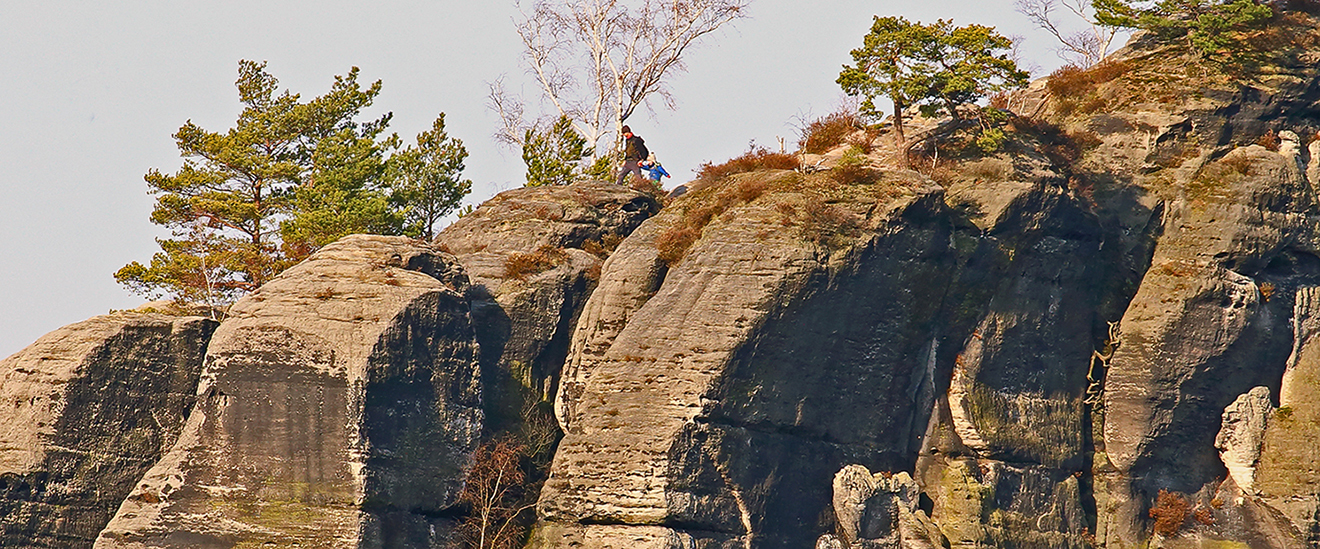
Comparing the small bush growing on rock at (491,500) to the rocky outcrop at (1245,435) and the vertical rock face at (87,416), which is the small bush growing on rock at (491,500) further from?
the rocky outcrop at (1245,435)

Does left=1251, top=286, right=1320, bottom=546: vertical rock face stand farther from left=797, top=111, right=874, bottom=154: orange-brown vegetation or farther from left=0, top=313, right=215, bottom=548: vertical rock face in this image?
left=0, top=313, right=215, bottom=548: vertical rock face

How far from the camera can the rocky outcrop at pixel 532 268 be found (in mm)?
41875

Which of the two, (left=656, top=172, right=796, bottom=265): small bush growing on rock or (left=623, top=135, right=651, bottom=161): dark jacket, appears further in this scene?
(left=623, top=135, right=651, bottom=161): dark jacket

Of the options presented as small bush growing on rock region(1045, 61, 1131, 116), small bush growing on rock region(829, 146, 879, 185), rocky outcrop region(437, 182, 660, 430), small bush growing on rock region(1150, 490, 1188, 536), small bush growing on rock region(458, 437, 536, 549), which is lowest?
small bush growing on rock region(1150, 490, 1188, 536)

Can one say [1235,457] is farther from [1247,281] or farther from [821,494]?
[821,494]

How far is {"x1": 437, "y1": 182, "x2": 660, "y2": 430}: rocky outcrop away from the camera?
4188cm

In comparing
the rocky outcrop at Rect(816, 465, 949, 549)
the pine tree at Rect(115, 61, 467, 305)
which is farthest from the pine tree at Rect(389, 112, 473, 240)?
the rocky outcrop at Rect(816, 465, 949, 549)

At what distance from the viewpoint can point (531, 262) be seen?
4353 cm

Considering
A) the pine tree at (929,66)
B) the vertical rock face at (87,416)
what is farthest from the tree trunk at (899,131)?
the vertical rock face at (87,416)

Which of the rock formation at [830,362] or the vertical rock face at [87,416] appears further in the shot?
the vertical rock face at [87,416]

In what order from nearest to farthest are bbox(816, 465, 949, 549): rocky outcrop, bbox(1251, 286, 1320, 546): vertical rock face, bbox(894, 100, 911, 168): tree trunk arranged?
bbox(816, 465, 949, 549): rocky outcrop
bbox(1251, 286, 1320, 546): vertical rock face
bbox(894, 100, 911, 168): tree trunk

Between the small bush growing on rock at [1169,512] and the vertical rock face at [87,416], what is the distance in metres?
26.4

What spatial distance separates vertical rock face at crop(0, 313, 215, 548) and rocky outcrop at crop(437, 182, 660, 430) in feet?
25.2

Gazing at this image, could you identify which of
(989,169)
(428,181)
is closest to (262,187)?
(428,181)
